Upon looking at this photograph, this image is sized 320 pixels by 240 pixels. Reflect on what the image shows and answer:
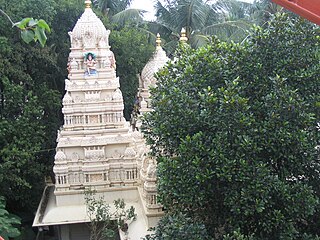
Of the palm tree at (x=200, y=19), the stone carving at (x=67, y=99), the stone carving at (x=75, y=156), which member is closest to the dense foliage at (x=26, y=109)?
the stone carving at (x=67, y=99)

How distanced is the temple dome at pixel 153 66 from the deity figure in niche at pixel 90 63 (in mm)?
3188

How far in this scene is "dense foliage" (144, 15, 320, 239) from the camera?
6781 millimetres

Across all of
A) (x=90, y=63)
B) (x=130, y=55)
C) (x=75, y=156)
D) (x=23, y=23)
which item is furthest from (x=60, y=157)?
(x=23, y=23)

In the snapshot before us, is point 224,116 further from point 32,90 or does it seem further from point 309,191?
point 32,90

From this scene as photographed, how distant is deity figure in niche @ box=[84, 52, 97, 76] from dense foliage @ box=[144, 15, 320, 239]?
6.29 meters

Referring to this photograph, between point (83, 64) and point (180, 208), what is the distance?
7708 mm

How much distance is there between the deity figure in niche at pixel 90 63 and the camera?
1395cm

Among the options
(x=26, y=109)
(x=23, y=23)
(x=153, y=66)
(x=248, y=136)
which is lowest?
(x=23, y=23)

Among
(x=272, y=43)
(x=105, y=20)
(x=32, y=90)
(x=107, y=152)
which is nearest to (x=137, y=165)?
(x=107, y=152)

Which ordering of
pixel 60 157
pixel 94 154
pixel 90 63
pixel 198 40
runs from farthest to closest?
pixel 198 40 → pixel 90 63 → pixel 94 154 → pixel 60 157

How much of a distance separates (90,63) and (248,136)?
813 centimetres

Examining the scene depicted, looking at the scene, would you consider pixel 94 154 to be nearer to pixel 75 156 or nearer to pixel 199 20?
pixel 75 156

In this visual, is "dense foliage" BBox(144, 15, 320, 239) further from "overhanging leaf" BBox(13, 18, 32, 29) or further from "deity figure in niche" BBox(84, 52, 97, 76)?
"deity figure in niche" BBox(84, 52, 97, 76)

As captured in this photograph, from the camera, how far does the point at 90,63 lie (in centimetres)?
1397
